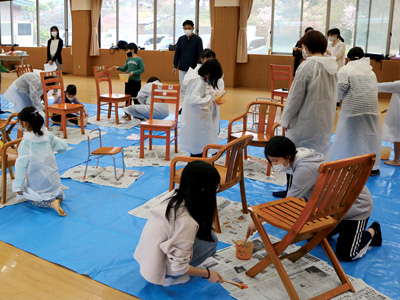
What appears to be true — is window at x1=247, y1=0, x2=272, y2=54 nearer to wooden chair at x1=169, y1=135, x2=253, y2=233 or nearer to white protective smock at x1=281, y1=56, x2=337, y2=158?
white protective smock at x1=281, y1=56, x2=337, y2=158

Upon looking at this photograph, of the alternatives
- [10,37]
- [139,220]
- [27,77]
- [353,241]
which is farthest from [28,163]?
[10,37]

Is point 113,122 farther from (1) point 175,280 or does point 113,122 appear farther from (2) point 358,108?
(1) point 175,280

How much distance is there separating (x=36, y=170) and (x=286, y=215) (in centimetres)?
208

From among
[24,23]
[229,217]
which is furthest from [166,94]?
[24,23]

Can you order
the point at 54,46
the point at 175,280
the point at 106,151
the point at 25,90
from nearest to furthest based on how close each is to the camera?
1. the point at 175,280
2. the point at 106,151
3. the point at 25,90
4. the point at 54,46

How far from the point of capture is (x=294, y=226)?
2.15 m

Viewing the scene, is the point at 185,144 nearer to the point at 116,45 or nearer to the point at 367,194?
the point at 367,194

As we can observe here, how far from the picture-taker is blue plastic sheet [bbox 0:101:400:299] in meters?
2.42

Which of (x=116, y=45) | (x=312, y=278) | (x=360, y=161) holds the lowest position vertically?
(x=312, y=278)

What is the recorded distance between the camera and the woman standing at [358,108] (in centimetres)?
391

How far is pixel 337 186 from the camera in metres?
2.11

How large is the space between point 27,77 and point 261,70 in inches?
259

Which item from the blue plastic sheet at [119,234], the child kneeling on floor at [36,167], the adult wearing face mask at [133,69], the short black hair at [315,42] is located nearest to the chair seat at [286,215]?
the blue plastic sheet at [119,234]

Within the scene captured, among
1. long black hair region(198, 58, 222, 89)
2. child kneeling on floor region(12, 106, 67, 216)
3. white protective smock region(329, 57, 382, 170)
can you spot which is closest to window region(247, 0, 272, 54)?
white protective smock region(329, 57, 382, 170)
